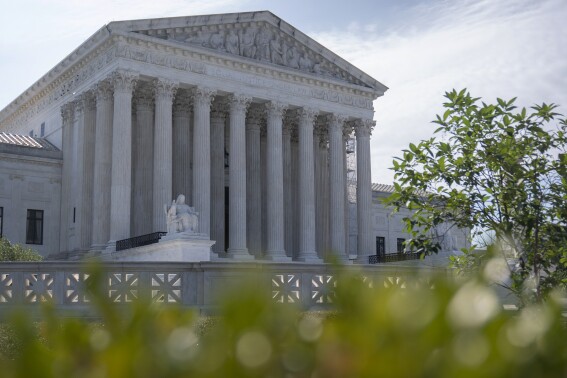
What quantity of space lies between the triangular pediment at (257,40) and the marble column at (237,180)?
142 inches

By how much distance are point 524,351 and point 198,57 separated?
47023mm

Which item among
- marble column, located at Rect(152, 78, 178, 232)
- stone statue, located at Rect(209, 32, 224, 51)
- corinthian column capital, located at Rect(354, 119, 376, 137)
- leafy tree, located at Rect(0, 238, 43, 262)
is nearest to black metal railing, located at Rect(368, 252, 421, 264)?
corinthian column capital, located at Rect(354, 119, 376, 137)

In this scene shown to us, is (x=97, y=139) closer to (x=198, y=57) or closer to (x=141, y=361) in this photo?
(x=198, y=57)

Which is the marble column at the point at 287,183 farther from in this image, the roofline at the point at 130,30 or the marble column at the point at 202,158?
the marble column at the point at 202,158

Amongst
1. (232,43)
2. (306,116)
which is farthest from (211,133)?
(306,116)

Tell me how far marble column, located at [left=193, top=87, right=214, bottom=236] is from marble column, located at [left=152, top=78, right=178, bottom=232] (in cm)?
185

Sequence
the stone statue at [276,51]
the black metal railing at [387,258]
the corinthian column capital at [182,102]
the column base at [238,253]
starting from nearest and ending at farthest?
the column base at [238,253]
the corinthian column capital at [182,102]
the stone statue at [276,51]
the black metal railing at [387,258]

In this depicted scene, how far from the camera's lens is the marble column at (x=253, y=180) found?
52.5 meters

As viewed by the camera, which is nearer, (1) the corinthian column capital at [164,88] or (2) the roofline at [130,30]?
(2) the roofline at [130,30]

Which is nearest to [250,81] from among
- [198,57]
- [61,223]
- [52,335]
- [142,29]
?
[198,57]

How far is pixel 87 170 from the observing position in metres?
47.6

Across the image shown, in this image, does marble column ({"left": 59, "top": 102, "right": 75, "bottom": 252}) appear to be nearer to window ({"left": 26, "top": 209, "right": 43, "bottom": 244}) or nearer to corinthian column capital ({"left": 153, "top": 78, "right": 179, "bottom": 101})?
window ({"left": 26, "top": 209, "right": 43, "bottom": 244})

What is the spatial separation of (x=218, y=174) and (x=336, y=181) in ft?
26.9

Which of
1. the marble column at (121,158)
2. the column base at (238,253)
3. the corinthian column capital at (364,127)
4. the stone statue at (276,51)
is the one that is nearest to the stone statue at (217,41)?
the stone statue at (276,51)
